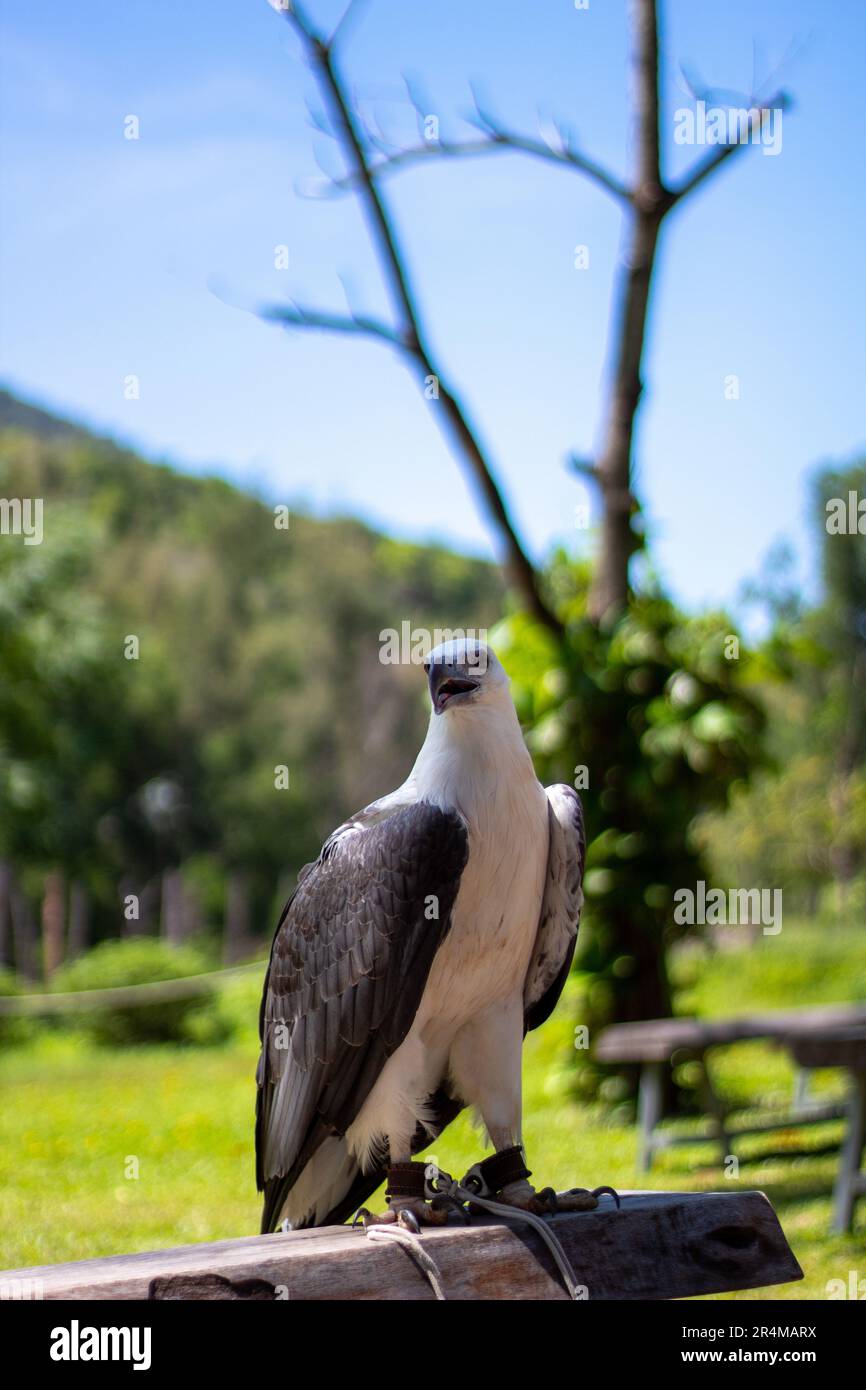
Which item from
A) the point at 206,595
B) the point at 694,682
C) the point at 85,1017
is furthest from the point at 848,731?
the point at 206,595

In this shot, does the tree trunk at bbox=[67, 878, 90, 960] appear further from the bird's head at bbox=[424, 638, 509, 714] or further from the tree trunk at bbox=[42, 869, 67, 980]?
the bird's head at bbox=[424, 638, 509, 714]

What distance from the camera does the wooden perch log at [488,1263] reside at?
2197 millimetres

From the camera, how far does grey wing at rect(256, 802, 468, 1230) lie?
2404mm

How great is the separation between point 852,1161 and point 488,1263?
2.66 m

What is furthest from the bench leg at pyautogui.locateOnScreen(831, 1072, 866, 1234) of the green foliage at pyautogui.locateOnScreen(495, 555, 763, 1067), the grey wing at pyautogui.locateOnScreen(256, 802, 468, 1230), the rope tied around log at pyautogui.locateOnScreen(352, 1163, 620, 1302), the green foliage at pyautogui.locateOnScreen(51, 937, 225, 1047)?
the green foliage at pyautogui.locateOnScreen(51, 937, 225, 1047)

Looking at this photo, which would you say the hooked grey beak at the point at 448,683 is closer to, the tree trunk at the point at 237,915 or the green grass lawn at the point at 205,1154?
the green grass lawn at the point at 205,1154

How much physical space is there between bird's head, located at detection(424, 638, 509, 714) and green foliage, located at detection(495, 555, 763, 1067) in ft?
13.5

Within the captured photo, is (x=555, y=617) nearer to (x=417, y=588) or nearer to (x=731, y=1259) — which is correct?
(x=731, y=1259)

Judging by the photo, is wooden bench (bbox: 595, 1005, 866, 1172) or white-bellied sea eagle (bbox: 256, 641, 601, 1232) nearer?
white-bellied sea eagle (bbox: 256, 641, 601, 1232)

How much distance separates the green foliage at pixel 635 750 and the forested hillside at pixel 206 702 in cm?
1765

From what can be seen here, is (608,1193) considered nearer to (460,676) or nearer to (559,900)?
(559,900)

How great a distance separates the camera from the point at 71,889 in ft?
83.9

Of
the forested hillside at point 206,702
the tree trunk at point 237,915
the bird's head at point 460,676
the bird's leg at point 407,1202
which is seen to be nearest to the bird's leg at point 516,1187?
the bird's leg at point 407,1202

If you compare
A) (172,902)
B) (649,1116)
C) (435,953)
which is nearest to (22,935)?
(172,902)
